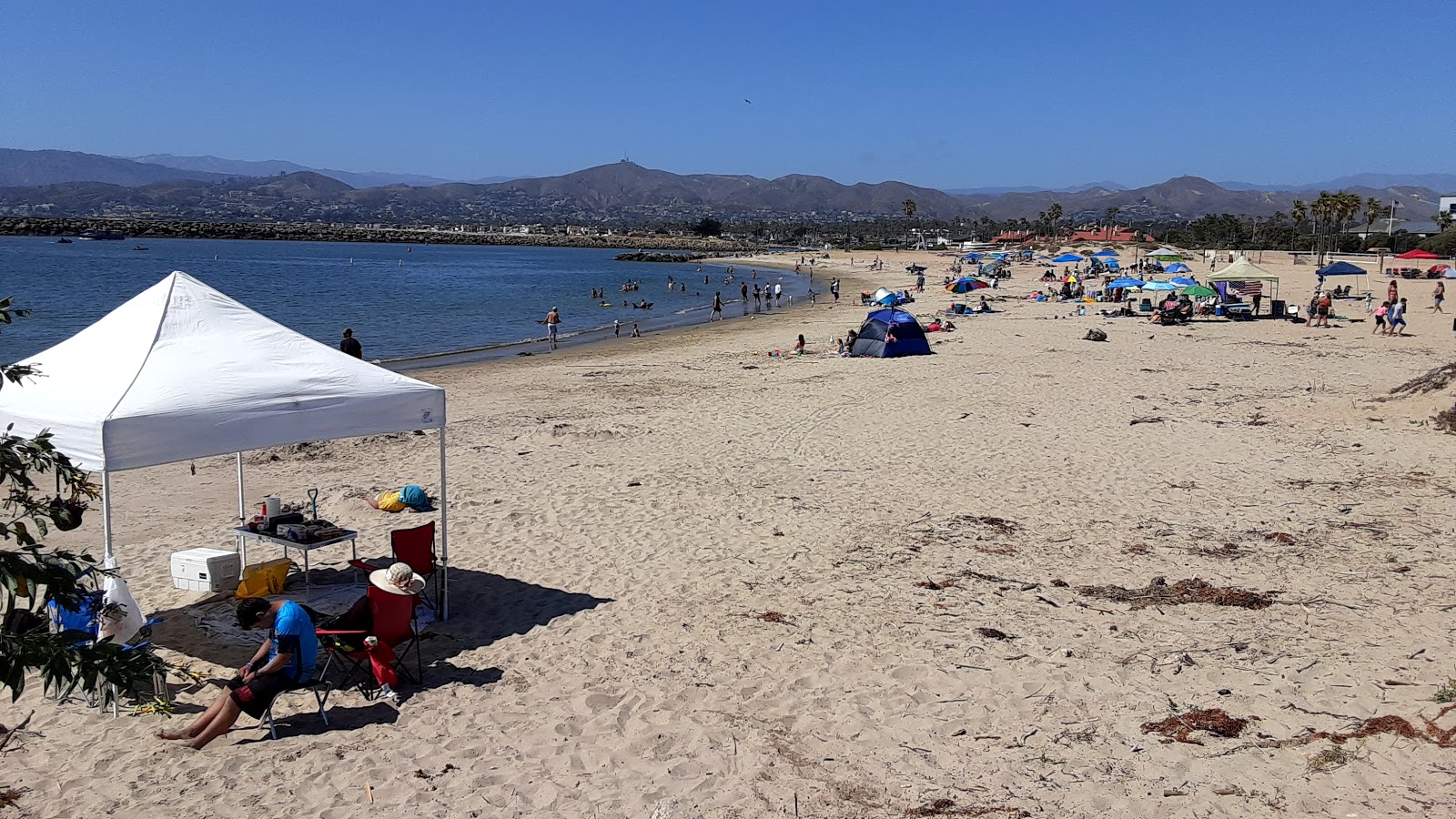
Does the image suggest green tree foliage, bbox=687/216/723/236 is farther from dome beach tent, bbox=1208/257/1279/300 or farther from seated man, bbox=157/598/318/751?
seated man, bbox=157/598/318/751

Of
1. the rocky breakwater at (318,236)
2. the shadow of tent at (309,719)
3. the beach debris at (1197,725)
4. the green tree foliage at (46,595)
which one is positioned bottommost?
the shadow of tent at (309,719)

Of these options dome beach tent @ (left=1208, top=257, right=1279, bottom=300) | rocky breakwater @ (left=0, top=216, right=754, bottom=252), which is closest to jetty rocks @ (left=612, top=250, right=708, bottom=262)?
rocky breakwater @ (left=0, top=216, right=754, bottom=252)

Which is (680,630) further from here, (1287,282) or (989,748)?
(1287,282)

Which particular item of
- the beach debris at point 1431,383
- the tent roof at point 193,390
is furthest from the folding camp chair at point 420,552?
the beach debris at point 1431,383

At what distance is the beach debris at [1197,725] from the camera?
541 centimetres

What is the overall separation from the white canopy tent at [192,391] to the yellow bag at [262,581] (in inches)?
47.7

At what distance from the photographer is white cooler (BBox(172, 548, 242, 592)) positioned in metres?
7.62

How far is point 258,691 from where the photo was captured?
5648 mm

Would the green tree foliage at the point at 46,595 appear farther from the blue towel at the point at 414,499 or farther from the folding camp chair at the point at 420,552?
the blue towel at the point at 414,499

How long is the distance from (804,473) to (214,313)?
21.6 ft

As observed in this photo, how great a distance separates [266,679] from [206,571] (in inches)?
92.9

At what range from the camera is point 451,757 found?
5473mm

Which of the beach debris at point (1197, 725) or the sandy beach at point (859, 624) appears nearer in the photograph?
the sandy beach at point (859, 624)

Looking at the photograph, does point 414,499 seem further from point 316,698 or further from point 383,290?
point 383,290
